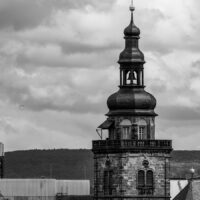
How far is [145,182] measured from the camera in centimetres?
17662

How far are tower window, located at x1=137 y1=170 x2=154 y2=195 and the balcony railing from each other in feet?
7.75

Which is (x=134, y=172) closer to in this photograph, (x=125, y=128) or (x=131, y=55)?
(x=125, y=128)

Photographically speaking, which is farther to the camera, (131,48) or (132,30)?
(131,48)

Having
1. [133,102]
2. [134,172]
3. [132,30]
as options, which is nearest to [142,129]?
[133,102]

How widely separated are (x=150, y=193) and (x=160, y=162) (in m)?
3.39

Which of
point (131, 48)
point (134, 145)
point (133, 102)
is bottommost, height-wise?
point (134, 145)

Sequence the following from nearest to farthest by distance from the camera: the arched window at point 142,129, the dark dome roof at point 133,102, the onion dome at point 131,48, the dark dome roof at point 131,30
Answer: the dark dome roof at point 133,102 < the arched window at point 142,129 < the onion dome at point 131,48 < the dark dome roof at point 131,30

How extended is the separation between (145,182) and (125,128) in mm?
5983

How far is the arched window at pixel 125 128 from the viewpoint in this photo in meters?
178

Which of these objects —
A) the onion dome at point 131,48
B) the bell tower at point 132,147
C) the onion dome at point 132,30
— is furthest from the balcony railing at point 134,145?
the onion dome at point 132,30

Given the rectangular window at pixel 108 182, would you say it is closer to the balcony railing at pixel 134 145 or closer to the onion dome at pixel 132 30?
the balcony railing at pixel 134 145

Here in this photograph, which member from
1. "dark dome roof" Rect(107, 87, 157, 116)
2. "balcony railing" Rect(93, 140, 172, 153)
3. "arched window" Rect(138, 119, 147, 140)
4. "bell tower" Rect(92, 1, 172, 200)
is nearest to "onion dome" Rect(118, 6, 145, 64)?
"bell tower" Rect(92, 1, 172, 200)

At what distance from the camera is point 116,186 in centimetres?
17712

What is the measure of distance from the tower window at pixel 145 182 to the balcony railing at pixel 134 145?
7.75 feet
